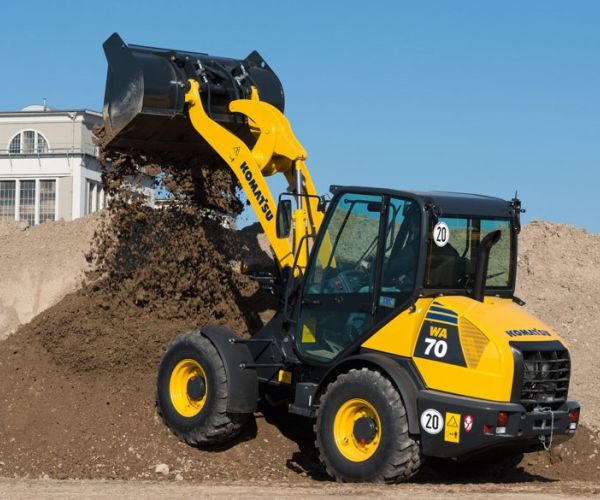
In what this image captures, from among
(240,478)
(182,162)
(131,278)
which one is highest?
(182,162)

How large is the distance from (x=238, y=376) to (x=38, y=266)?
27.0ft

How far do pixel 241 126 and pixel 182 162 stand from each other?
98 centimetres

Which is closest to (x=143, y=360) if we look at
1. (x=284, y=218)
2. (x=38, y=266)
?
(x=284, y=218)

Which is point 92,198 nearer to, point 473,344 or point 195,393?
point 195,393

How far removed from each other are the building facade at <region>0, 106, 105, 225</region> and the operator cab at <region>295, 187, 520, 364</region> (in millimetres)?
48487

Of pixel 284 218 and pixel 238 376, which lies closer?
pixel 284 218

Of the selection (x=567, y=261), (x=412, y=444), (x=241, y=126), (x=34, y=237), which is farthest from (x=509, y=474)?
(x=34, y=237)

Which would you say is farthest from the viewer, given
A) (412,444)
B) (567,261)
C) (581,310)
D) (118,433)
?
(567,261)

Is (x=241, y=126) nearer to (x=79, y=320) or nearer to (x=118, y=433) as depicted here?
(x=79, y=320)

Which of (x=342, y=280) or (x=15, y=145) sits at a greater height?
(x=15, y=145)

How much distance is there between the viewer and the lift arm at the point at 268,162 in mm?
11406

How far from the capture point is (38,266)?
18484 millimetres

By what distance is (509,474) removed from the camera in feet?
38.1

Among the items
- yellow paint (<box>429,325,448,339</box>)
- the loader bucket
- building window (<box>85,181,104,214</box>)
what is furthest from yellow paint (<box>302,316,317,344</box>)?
building window (<box>85,181,104,214</box>)
